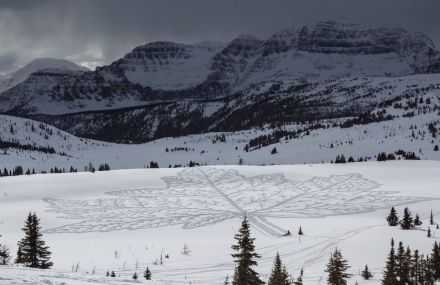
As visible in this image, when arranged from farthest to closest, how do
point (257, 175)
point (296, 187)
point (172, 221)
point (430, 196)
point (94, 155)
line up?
point (94, 155) → point (257, 175) → point (296, 187) → point (430, 196) → point (172, 221)

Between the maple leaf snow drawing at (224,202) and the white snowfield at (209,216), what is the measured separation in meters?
0.11

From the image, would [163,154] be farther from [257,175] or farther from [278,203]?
[278,203]

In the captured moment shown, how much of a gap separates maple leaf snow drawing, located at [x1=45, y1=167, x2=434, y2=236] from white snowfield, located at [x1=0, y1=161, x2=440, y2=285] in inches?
4.2

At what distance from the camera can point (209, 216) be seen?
155ft

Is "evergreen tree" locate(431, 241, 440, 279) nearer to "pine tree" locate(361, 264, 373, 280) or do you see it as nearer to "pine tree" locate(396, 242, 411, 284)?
"pine tree" locate(396, 242, 411, 284)

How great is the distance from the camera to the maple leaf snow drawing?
45719 millimetres

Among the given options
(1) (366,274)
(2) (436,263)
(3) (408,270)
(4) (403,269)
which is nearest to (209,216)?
(1) (366,274)

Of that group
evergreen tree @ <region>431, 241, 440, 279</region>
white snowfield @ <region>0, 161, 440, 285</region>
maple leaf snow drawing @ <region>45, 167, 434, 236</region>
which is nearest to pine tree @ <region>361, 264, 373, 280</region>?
white snowfield @ <region>0, 161, 440, 285</region>

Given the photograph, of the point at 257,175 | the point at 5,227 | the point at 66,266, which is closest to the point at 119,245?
the point at 66,266

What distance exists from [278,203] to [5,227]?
25832 millimetres

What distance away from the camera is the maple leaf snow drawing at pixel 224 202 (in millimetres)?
45719

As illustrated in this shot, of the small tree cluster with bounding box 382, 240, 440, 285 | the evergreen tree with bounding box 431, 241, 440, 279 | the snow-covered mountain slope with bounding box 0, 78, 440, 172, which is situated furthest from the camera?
the snow-covered mountain slope with bounding box 0, 78, 440, 172

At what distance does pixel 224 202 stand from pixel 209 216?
243 inches

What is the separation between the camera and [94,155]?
654 ft
